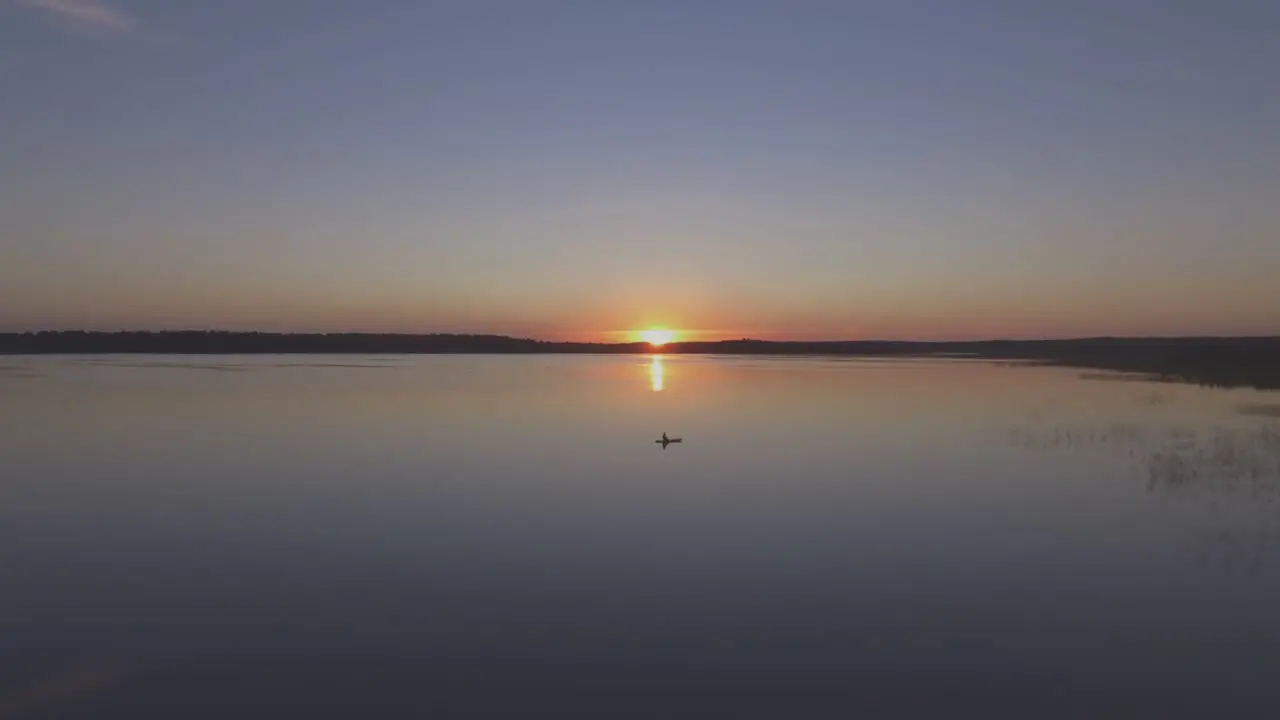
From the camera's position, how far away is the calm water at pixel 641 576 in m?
7.61

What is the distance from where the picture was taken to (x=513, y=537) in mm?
13336

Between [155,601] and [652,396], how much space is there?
116ft

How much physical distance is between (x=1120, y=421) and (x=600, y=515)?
784 inches

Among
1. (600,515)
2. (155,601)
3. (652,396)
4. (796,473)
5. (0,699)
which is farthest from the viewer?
(652,396)

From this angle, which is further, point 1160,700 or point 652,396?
point 652,396

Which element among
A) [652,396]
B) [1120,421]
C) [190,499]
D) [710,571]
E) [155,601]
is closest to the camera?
[155,601]

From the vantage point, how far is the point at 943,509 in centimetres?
1536

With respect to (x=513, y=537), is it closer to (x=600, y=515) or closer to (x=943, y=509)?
(x=600, y=515)

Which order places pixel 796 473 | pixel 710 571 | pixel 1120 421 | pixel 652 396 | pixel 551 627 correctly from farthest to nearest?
1. pixel 652 396
2. pixel 1120 421
3. pixel 796 473
4. pixel 710 571
5. pixel 551 627

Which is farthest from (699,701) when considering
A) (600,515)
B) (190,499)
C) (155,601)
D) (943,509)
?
(190,499)

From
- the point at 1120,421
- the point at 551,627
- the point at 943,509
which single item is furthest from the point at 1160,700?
the point at 1120,421

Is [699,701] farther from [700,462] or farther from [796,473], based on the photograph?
[700,462]

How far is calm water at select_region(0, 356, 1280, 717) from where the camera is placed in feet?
25.0

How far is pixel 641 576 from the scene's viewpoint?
36.5ft
